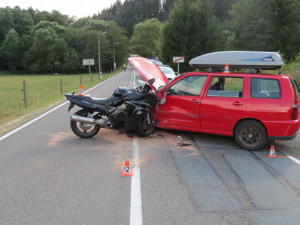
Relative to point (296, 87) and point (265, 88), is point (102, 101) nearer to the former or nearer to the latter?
point (265, 88)

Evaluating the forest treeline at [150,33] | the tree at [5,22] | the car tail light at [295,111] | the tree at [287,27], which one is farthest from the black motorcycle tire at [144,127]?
the tree at [5,22]

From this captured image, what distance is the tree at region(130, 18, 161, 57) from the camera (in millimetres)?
99312

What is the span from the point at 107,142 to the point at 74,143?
29.6 inches

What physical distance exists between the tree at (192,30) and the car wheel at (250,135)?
32.9m

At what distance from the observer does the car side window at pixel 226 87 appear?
6582 mm

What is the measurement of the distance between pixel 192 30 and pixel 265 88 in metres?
35.1

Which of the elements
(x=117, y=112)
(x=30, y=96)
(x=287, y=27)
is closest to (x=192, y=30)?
(x=287, y=27)

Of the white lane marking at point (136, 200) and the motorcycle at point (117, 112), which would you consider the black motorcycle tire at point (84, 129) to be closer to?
the motorcycle at point (117, 112)

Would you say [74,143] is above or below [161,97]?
below

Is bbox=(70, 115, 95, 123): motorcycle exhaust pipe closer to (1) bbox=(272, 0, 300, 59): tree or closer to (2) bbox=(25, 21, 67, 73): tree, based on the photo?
(1) bbox=(272, 0, 300, 59): tree

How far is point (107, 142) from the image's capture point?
6840 millimetres

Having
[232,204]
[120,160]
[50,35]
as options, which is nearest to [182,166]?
[120,160]

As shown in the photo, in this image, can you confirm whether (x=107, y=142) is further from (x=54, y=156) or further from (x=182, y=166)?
(x=182, y=166)

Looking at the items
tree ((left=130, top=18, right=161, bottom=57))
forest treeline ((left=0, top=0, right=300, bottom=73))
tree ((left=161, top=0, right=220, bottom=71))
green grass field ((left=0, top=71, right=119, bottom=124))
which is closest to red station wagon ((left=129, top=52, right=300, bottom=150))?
green grass field ((left=0, top=71, right=119, bottom=124))
